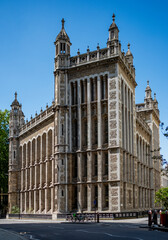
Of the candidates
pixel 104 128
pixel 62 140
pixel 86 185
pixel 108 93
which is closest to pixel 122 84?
pixel 108 93

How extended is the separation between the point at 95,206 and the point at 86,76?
14687mm

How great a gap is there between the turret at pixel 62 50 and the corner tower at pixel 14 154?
73.0ft

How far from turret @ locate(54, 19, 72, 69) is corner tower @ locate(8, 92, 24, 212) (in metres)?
22.3

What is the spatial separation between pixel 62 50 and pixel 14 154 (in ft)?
82.8

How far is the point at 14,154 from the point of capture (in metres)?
63.6

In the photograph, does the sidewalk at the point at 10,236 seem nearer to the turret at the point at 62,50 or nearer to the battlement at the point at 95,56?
the battlement at the point at 95,56

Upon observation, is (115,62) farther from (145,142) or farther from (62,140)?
(145,142)

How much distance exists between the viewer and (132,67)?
160 ft

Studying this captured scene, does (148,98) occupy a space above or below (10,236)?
above

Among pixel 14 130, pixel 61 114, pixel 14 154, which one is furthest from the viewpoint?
pixel 14 130

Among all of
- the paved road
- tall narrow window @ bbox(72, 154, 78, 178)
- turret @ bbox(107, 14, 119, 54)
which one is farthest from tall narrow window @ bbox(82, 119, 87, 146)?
the paved road

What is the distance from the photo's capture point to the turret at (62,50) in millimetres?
44463

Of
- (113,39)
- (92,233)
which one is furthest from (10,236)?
(113,39)

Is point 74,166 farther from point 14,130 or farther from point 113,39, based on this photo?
point 14,130
